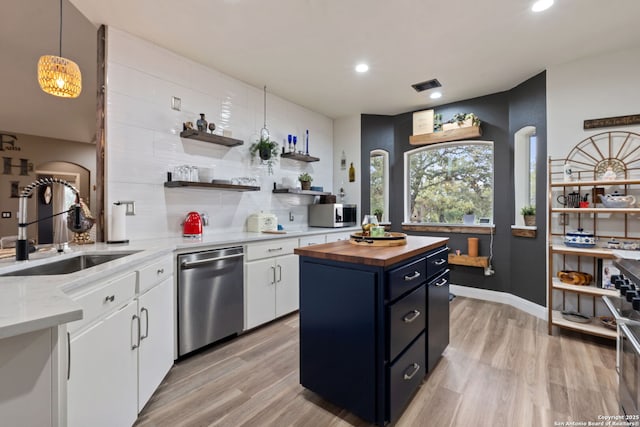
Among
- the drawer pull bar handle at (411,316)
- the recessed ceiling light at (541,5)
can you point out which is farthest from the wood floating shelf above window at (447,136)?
the drawer pull bar handle at (411,316)

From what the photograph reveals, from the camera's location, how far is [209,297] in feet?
7.88

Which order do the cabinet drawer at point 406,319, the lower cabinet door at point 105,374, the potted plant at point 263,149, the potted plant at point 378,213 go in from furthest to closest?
the potted plant at point 378,213
the potted plant at point 263,149
the cabinet drawer at point 406,319
the lower cabinet door at point 105,374

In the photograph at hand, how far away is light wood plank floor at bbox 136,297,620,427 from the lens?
5.46 feet

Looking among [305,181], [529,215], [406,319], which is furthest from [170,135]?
[529,215]

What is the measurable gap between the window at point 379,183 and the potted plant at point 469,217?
110 centimetres

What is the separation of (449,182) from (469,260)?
1144mm

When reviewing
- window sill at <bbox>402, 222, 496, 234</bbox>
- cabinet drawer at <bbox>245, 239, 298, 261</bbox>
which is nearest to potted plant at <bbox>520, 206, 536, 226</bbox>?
window sill at <bbox>402, 222, 496, 234</bbox>

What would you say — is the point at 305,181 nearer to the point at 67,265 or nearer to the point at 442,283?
the point at 442,283

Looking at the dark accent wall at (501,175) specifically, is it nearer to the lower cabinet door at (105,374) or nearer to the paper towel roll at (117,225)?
the paper towel roll at (117,225)

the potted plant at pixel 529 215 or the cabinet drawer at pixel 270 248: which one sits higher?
the potted plant at pixel 529 215

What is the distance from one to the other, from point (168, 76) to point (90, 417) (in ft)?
8.88

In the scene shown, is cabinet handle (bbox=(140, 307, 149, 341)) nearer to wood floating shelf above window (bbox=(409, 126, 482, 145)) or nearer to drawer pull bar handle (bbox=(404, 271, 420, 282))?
drawer pull bar handle (bbox=(404, 271, 420, 282))

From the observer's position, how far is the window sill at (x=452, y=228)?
3816 millimetres

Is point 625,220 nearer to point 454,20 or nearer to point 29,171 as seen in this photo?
point 454,20
